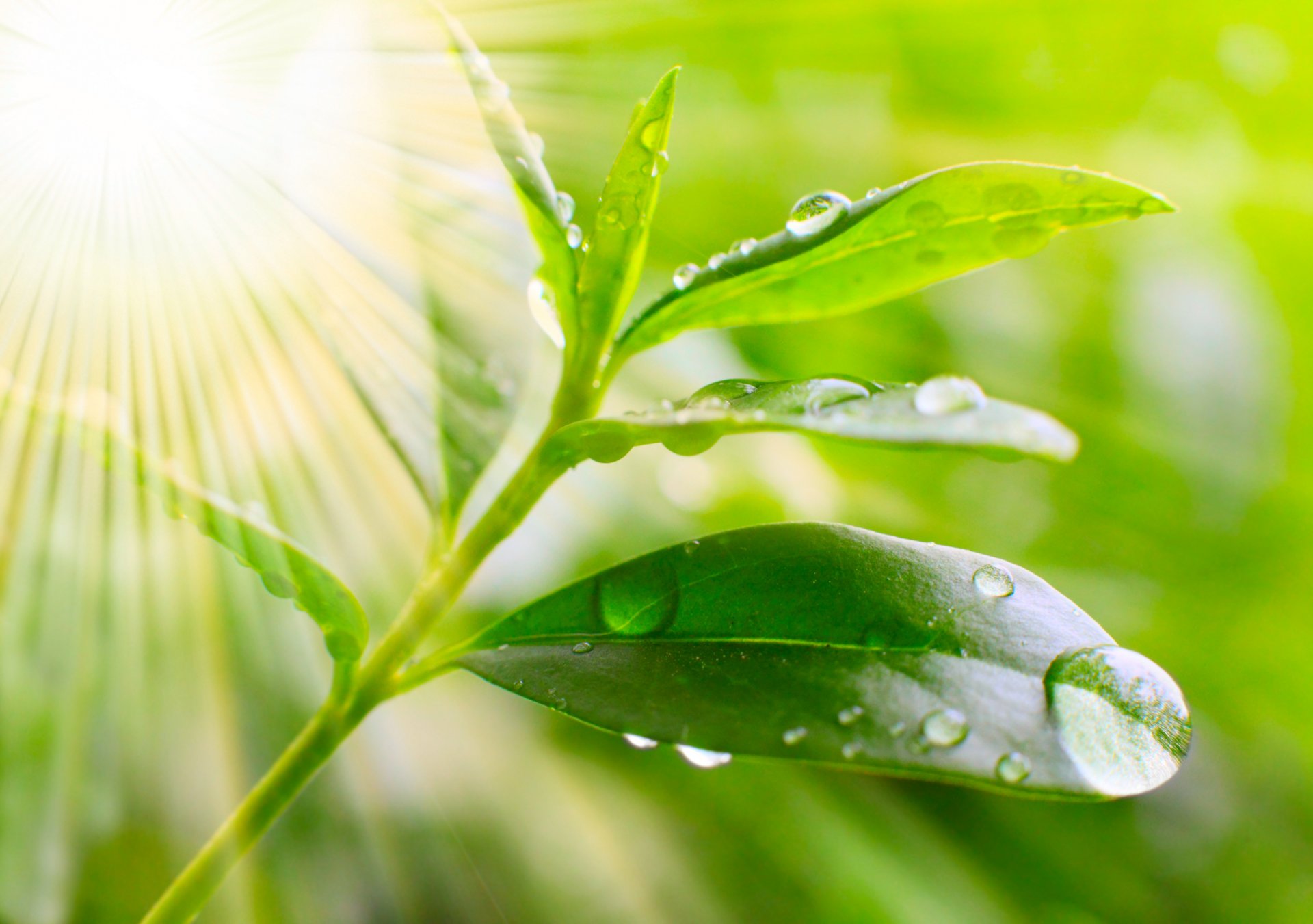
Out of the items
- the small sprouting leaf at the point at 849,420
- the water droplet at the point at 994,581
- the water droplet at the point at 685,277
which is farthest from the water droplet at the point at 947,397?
the water droplet at the point at 685,277

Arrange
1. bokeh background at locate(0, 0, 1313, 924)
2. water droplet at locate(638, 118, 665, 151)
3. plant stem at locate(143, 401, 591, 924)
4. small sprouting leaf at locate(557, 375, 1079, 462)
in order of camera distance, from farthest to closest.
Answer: bokeh background at locate(0, 0, 1313, 924) < water droplet at locate(638, 118, 665, 151) < plant stem at locate(143, 401, 591, 924) < small sprouting leaf at locate(557, 375, 1079, 462)

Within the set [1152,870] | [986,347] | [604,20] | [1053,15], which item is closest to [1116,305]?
[986,347]

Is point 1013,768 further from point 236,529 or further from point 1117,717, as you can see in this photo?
point 236,529

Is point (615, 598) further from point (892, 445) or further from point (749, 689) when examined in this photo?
point (892, 445)

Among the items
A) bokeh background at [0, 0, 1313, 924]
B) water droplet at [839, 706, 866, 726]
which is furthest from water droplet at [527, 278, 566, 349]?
water droplet at [839, 706, 866, 726]

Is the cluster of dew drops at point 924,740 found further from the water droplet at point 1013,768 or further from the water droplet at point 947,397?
the water droplet at point 947,397

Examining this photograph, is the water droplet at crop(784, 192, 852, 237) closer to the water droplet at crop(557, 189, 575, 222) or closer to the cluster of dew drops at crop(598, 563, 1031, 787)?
the water droplet at crop(557, 189, 575, 222)
